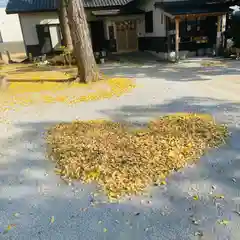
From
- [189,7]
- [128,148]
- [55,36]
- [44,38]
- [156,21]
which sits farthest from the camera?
[55,36]

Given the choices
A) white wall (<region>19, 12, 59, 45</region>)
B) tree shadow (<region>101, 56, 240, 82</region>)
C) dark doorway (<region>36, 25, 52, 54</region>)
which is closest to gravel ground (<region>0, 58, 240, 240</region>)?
tree shadow (<region>101, 56, 240, 82</region>)

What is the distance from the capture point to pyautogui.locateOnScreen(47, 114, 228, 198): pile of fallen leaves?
3393 mm

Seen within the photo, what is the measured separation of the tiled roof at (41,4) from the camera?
16.1 metres

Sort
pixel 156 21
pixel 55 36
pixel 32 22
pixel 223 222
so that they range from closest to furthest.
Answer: pixel 223 222 → pixel 156 21 → pixel 32 22 → pixel 55 36

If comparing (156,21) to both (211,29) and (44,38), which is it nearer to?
(211,29)

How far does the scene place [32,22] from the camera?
16.8m

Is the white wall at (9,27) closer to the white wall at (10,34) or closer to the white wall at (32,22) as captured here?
the white wall at (10,34)

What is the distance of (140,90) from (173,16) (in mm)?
6182

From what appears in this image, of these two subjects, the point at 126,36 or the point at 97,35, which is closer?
the point at 97,35

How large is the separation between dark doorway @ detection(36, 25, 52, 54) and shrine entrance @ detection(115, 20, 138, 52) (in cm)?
475

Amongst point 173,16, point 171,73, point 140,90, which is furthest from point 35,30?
point 140,90

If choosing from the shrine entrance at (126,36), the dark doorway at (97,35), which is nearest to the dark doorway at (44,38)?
the dark doorway at (97,35)

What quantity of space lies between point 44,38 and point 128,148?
15.4 metres

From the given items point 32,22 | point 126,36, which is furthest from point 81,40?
point 32,22
